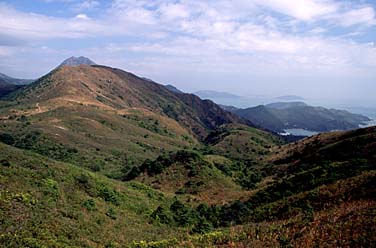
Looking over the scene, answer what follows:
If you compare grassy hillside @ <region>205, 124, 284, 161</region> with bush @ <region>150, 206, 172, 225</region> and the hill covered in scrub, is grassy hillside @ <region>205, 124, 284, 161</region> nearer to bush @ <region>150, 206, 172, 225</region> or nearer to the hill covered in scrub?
the hill covered in scrub

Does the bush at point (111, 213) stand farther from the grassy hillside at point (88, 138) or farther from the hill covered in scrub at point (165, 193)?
the grassy hillside at point (88, 138)

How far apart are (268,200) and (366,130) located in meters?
27.2

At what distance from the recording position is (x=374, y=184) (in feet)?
55.8

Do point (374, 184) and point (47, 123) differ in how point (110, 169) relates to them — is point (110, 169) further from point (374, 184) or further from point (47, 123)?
point (374, 184)

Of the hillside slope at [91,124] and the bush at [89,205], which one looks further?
the hillside slope at [91,124]

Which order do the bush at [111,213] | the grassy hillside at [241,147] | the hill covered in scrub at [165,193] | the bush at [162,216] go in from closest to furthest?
the hill covered in scrub at [165,193], the bush at [111,213], the bush at [162,216], the grassy hillside at [241,147]

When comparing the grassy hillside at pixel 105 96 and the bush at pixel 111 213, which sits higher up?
the grassy hillside at pixel 105 96

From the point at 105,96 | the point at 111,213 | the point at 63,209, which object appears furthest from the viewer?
the point at 105,96

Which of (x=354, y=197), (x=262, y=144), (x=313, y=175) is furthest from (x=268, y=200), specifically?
(x=262, y=144)

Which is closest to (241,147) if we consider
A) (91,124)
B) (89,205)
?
(91,124)

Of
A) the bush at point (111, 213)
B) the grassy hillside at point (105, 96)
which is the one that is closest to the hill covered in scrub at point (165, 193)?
the bush at point (111, 213)

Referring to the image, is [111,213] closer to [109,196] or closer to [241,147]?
[109,196]

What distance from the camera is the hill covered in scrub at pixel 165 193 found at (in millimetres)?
13453

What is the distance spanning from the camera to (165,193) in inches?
1436
